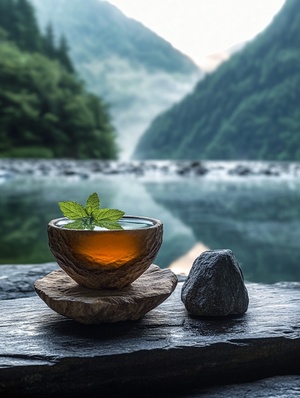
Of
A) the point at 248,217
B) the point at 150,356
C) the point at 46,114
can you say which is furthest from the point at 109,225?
the point at 46,114

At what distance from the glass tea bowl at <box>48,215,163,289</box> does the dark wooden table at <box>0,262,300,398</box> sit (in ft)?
0.25

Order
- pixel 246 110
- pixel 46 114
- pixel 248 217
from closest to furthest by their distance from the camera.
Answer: pixel 248 217 → pixel 46 114 → pixel 246 110

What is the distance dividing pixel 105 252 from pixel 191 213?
3387 millimetres

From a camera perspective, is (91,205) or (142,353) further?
(91,205)

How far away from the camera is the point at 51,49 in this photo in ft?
76.8

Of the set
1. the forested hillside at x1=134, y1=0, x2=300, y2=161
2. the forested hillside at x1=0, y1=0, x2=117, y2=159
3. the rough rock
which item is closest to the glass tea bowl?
the rough rock

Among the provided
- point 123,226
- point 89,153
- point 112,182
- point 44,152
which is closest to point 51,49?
point 89,153

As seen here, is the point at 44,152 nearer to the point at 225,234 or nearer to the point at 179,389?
the point at 225,234

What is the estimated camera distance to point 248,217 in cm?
409

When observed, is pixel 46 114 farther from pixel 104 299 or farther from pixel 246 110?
pixel 104 299

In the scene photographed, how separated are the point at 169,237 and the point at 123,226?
2.27 m

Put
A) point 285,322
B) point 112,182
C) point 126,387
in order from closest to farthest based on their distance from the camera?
point 126,387
point 285,322
point 112,182

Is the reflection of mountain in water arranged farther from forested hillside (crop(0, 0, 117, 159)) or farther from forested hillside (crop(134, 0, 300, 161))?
forested hillside (crop(134, 0, 300, 161))

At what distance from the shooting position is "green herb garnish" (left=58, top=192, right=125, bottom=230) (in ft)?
3.27
